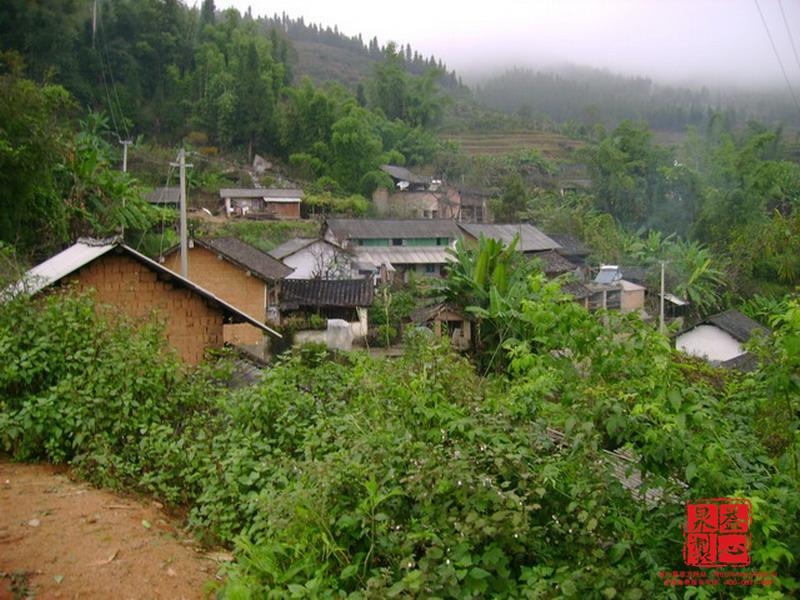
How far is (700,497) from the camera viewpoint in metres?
3.41

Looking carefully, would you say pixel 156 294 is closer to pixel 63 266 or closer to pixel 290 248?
pixel 63 266

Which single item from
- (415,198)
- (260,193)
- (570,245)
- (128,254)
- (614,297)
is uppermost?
(128,254)

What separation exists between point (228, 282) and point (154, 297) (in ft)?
30.8

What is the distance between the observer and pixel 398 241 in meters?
31.3

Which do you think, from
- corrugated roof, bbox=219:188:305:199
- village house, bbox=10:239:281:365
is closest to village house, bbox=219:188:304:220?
corrugated roof, bbox=219:188:305:199

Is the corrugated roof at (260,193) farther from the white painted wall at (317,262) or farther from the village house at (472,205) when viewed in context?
the village house at (472,205)

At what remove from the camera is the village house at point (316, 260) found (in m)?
25.9

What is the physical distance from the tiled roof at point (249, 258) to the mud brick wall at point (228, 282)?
0.21m

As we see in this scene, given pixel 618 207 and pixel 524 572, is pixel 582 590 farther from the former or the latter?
pixel 618 207

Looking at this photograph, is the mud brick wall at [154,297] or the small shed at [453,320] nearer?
the mud brick wall at [154,297]

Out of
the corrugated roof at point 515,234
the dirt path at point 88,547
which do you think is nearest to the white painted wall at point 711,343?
the corrugated roof at point 515,234

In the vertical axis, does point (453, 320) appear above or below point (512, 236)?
below

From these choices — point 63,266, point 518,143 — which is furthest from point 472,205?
point 63,266

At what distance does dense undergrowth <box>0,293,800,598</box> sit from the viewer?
3238 millimetres
